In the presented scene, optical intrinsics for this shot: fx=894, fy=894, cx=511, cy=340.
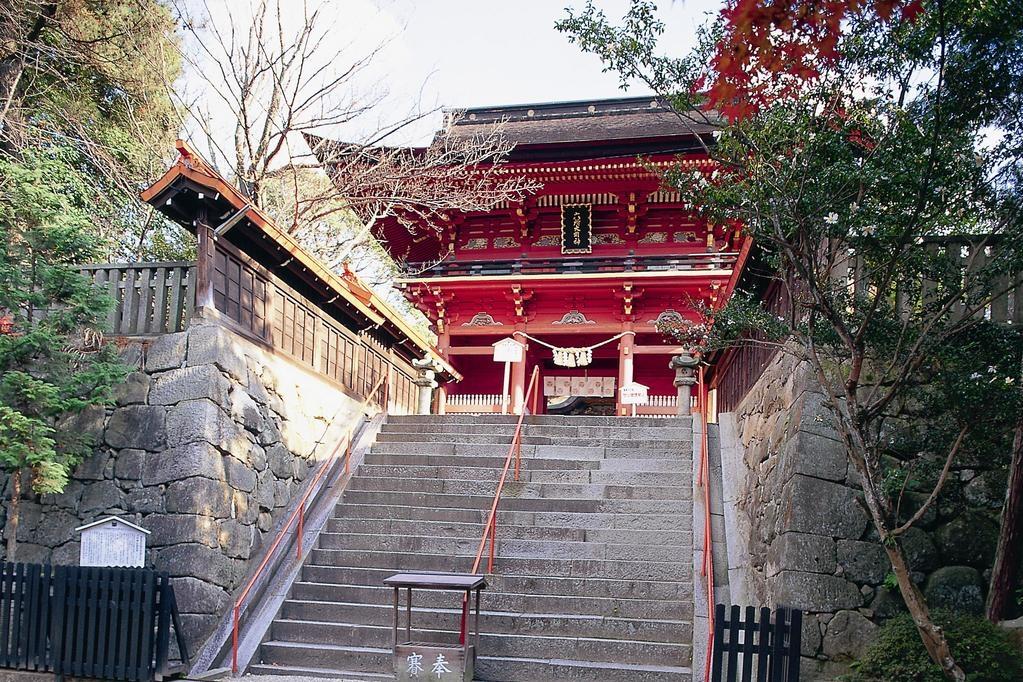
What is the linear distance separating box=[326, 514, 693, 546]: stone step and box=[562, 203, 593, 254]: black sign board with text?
10.8m

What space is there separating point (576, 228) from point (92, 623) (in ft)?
47.7

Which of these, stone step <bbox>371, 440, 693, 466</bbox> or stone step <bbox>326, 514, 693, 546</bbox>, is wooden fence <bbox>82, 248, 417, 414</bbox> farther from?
stone step <bbox>326, 514, 693, 546</bbox>

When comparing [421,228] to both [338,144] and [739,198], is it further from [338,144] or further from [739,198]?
[739,198]

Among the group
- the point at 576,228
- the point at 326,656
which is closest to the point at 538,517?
the point at 326,656

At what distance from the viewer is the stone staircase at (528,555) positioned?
26.7 feet

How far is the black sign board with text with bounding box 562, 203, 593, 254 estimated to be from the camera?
20.1 metres

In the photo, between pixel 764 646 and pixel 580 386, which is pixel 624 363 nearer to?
pixel 580 386

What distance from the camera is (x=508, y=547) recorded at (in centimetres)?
973

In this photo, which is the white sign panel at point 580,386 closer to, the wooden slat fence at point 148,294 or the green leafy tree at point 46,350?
the wooden slat fence at point 148,294

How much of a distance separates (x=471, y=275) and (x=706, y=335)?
1236 cm

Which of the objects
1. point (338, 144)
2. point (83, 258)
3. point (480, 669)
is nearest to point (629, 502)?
point (480, 669)

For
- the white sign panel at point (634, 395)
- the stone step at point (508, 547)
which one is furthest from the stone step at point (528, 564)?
the white sign panel at point (634, 395)

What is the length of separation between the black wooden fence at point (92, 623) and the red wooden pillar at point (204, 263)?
3082 millimetres

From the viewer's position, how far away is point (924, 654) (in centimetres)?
614
